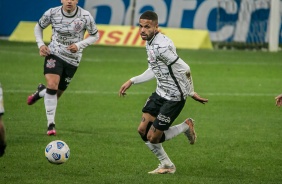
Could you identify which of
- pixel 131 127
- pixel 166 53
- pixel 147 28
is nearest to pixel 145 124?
pixel 166 53

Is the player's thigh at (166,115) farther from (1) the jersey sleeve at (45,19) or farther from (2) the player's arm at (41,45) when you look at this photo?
(1) the jersey sleeve at (45,19)

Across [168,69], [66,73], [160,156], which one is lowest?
[66,73]

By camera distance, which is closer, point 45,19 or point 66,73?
point 45,19

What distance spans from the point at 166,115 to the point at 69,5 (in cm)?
368

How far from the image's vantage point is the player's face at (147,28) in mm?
10375

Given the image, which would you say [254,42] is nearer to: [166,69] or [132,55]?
[132,55]

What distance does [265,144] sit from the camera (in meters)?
12.8

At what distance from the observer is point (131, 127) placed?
47.4 ft

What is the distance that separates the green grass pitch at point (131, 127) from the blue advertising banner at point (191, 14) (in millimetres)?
5249

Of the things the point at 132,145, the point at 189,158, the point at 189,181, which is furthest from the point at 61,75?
the point at 189,181

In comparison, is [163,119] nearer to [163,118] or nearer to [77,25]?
[163,118]

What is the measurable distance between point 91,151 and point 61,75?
227 cm

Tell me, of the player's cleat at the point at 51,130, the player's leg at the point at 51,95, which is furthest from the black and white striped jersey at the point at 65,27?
the player's cleat at the point at 51,130

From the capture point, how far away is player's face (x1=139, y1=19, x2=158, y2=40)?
1038 centimetres
